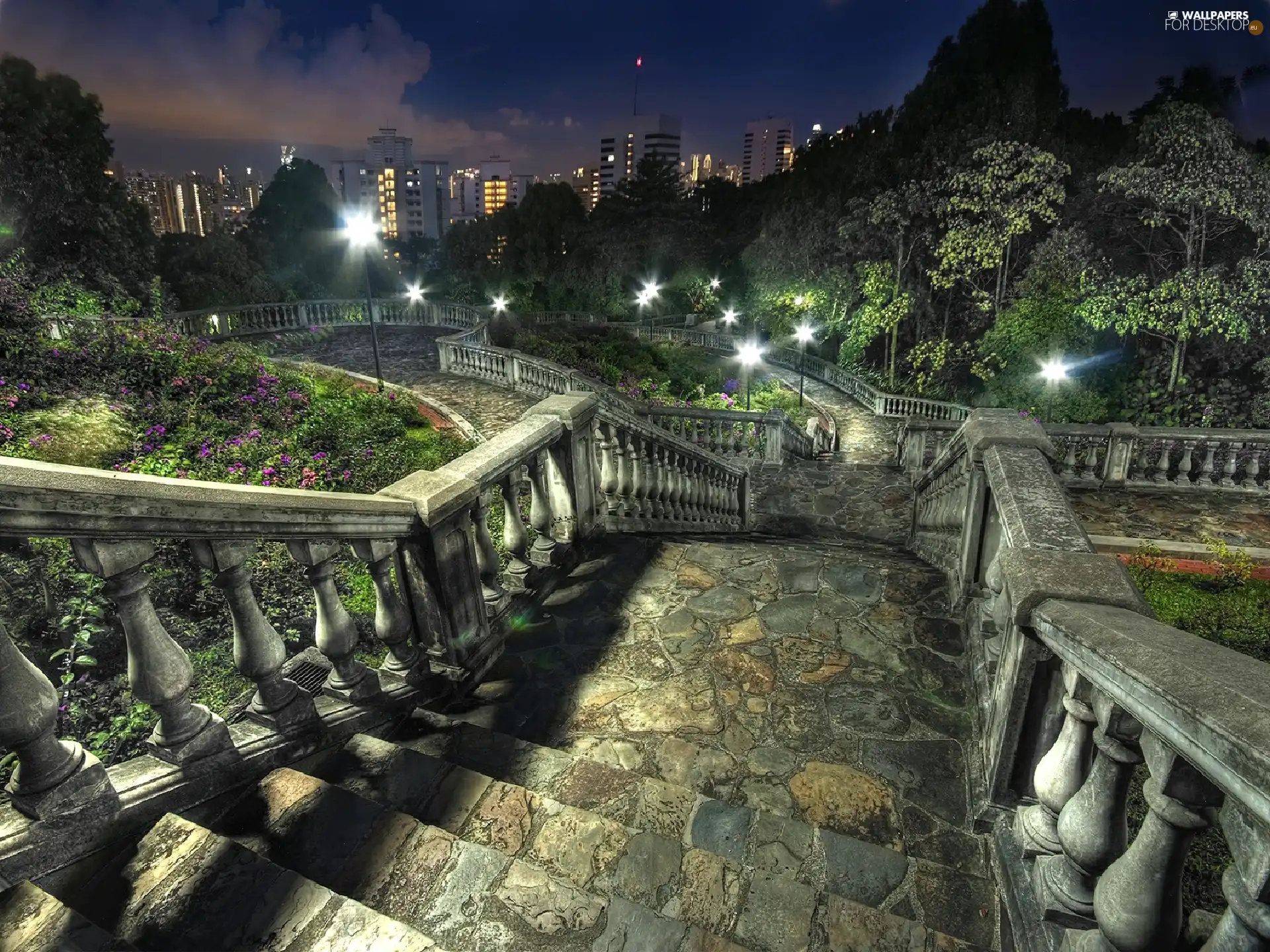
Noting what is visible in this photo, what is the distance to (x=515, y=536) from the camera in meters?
4.69

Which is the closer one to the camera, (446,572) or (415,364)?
(446,572)

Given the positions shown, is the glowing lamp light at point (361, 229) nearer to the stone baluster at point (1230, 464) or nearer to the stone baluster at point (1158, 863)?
the stone baluster at point (1230, 464)

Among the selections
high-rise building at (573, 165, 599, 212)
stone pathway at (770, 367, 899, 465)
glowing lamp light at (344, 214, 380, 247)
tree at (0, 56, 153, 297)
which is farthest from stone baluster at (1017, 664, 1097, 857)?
high-rise building at (573, 165, 599, 212)

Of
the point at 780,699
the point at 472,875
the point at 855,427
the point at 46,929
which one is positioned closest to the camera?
the point at 46,929

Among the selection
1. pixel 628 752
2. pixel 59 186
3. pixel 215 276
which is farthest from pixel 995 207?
pixel 215 276

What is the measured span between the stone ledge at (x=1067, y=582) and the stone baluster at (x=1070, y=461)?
8.09m

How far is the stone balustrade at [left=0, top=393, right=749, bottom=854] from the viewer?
197cm

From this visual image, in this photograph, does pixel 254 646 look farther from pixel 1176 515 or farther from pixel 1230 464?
pixel 1230 464

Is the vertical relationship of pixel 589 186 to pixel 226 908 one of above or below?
above

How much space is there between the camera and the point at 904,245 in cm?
2709

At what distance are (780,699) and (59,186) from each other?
3559 centimetres

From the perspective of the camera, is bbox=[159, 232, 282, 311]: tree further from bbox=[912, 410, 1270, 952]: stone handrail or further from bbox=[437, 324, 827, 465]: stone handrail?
bbox=[912, 410, 1270, 952]: stone handrail

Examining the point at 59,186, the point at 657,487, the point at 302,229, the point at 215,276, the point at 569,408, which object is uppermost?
the point at 302,229

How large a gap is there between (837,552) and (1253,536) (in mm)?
5503
